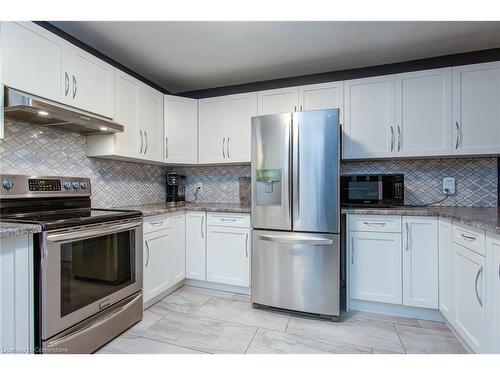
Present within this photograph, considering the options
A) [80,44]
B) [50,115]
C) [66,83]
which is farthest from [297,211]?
[80,44]

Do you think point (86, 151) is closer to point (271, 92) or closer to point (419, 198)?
point (271, 92)

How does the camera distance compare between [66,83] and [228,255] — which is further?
[228,255]

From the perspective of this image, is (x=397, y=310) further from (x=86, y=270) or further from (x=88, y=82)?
(x=88, y=82)

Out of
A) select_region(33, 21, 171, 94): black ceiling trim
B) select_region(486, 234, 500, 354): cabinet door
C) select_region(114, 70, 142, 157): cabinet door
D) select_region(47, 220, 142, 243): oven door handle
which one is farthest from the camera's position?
select_region(114, 70, 142, 157): cabinet door

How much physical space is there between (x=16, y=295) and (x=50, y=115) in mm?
1064

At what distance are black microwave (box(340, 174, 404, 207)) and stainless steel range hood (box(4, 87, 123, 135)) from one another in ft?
7.12

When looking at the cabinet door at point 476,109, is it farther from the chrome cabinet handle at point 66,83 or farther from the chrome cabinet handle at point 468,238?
the chrome cabinet handle at point 66,83

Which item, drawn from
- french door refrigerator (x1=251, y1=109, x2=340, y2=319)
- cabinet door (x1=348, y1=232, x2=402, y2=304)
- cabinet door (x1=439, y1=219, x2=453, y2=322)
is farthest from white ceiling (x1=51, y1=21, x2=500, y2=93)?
cabinet door (x1=348, y1=232, x2=402, y2=304)

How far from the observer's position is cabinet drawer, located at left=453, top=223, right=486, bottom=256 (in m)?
1.40

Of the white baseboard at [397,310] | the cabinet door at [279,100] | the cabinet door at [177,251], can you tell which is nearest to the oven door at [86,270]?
the cabinet door at [177,251]

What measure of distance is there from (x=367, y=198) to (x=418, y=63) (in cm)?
149

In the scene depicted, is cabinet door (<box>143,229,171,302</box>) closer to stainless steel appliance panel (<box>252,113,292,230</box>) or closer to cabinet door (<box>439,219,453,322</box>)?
stainless steel appliance panel (<box>252,113,292,230</box>)

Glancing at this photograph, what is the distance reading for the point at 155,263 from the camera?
2.26 m
